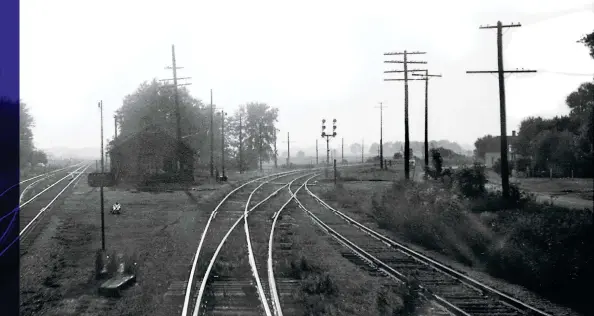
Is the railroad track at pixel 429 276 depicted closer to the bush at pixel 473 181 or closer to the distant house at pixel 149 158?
the bush at pixel 473 181

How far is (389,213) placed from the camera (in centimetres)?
2147

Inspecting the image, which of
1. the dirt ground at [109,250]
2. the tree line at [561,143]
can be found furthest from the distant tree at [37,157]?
the tree line at [561,143]

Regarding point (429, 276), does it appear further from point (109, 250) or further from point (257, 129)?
point (257, 129)

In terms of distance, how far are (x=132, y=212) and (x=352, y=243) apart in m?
13.8

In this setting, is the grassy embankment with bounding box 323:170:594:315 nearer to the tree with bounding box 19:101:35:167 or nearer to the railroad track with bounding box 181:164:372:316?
the railroad track with bounding box 181:164:372:316

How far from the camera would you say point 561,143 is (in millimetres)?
49500

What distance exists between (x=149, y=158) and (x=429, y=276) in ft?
125

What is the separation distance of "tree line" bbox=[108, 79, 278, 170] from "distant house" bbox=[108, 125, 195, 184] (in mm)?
3407

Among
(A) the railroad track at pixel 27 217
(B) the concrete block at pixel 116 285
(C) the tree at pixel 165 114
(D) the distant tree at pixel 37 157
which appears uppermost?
→ (C) the tree at pixel 165 114

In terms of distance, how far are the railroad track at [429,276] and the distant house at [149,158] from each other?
92.4 feet

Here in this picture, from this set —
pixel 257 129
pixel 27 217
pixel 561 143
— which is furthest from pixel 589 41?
pixel 257 129

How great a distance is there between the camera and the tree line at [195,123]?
68.6 meters

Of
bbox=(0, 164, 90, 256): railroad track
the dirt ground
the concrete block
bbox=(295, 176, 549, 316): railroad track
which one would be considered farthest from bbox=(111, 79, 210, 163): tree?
the concrete block

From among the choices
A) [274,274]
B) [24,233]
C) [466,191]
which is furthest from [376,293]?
[466,191]
